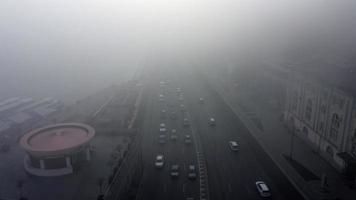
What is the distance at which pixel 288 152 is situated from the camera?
13.2m

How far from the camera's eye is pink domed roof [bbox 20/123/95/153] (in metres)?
10.3

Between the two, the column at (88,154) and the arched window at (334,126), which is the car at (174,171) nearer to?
the column at (88,154)

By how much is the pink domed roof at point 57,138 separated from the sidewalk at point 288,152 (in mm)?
6372

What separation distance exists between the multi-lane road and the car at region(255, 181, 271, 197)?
0.13 meters

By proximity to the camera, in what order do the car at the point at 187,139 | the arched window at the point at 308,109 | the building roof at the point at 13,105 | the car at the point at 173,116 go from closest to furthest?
the car at the point at 187,139 < the arched window at the point at 308,109 < the car at the point at 173,116 < the building roof at the point at 13,105

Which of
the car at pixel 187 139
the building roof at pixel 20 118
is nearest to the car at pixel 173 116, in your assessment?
the car at pixel 187 139

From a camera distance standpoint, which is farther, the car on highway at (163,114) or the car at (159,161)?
the car on highway at (163,114)

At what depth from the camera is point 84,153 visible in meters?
10.6

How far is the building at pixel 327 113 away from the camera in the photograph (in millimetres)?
11320

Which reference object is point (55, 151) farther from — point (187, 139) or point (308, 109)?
point (308, 109)

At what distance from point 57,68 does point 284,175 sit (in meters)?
35.6

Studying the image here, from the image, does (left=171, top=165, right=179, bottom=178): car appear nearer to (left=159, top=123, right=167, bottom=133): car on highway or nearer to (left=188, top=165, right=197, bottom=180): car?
(left=188, top=165, right=197, bottom=180): car

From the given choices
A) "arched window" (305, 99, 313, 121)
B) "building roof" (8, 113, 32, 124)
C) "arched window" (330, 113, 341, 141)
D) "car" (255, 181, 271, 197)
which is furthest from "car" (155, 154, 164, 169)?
"building roof" (8, 113, 32, 124)

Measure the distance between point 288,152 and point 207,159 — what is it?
3.18 meters
